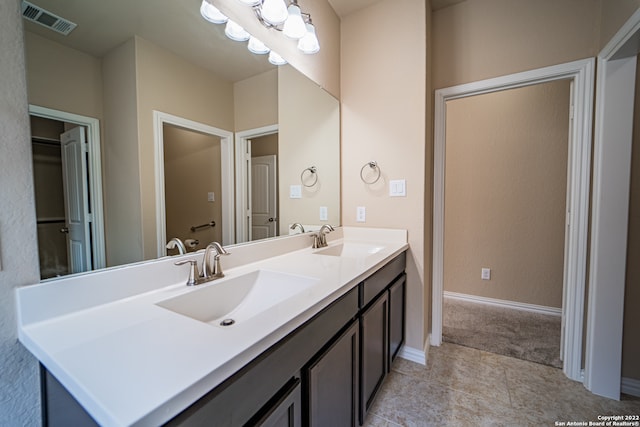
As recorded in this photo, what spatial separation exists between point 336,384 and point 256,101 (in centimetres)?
140

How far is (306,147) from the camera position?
1870 mm

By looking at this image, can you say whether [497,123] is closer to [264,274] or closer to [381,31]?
[381,31]

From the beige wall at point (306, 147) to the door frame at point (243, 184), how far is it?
Result: 9.9 inches

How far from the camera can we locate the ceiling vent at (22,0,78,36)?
698 mm

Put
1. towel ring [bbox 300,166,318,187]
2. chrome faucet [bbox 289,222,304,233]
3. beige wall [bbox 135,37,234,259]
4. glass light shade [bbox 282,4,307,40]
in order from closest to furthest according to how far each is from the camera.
→ beige wall [bbox 135,37,234,259] → glass light shade [bbox 282,4,307,40] → chrome faucet [bbox 289,222,304,233] → towel ring [bbox 300,166,318,187]

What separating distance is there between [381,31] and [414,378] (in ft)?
8.00

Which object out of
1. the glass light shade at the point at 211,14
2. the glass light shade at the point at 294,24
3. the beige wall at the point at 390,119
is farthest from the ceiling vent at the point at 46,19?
the beige wall at the point at 390,119

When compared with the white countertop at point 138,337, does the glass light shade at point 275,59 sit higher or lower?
higher

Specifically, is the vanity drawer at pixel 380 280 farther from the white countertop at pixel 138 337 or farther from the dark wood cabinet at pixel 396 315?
the white countertop at pixel 138 337

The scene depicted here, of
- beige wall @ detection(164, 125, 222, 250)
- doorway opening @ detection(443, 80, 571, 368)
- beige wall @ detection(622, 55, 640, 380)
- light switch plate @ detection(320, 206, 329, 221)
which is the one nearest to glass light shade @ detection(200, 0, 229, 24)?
beige wall @ detection(164, 125, 222, 250)

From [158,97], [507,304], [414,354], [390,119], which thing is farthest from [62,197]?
[507,304]

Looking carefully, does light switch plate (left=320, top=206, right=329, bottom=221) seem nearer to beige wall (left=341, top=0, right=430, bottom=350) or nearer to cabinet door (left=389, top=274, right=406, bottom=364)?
beige wall (left=341, top=0, right=430, bottom=350)

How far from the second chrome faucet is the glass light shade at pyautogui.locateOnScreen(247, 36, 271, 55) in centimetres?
106

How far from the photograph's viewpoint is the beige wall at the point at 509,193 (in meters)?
2.56
